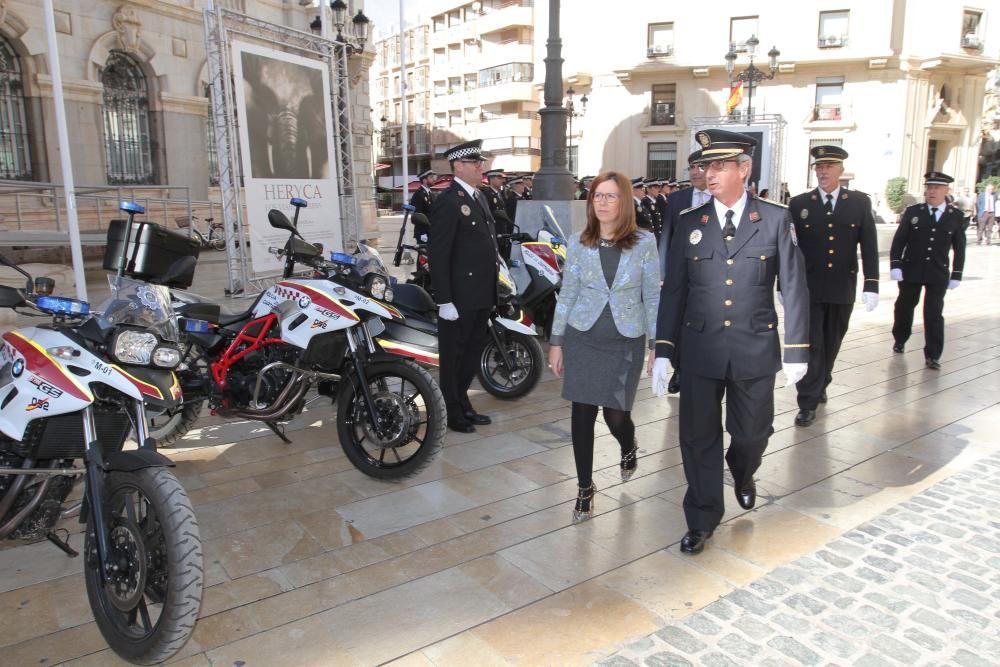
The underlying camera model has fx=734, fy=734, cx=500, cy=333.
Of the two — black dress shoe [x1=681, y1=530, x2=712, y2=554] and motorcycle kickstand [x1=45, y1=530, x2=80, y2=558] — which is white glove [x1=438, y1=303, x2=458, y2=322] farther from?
motorcycle kickstand [x1=45, y1=530, x2=80, y2=558]

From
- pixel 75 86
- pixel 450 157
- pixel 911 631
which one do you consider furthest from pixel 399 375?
pixel 75 86

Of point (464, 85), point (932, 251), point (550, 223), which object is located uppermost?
point (464, 85)

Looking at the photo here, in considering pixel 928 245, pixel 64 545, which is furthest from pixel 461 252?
pixel 928 245

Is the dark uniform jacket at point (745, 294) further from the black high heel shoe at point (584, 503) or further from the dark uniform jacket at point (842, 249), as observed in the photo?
the dark uniform jacket at point (842, 249)

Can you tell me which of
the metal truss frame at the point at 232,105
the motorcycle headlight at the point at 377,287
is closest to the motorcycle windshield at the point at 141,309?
the motorcycle headlight at the point at 377,287

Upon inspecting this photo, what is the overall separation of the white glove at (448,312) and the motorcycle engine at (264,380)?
99 centimetres

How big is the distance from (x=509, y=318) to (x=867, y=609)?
3.45 metres

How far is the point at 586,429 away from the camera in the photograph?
145 inches

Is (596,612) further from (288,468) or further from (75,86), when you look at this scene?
(75,86)

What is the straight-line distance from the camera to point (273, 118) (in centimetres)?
949

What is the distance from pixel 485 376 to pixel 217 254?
13305mm

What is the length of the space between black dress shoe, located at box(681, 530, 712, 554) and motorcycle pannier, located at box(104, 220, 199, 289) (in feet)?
9.40

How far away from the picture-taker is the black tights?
3652 mm

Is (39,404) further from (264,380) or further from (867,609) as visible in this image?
(867,609)
